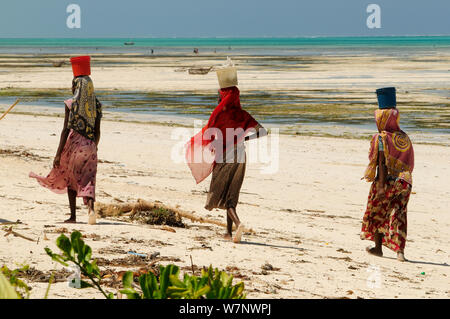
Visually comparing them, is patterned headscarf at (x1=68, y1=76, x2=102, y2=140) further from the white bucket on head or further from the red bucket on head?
the white bucket on head

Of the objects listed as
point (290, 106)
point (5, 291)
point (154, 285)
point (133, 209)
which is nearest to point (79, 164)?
point (133, 209)

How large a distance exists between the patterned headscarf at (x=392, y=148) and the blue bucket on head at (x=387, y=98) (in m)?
0.05

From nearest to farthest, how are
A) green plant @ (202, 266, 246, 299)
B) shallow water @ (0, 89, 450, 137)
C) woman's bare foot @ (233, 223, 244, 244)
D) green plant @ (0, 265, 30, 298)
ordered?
green plant @ (202, 266, 246, 299) < green plant @ (0, 265, 30, 298) < woman's bare foot @ (233, 223, 244, 244) < shallow water @ (0, 89, 450, 137)

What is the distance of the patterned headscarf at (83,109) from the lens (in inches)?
283

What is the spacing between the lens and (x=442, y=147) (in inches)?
663

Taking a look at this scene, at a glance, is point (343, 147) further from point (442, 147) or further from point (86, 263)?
point (86, 263)

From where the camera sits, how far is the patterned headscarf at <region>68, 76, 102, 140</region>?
718cm

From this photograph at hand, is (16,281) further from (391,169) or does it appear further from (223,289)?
(391,169)

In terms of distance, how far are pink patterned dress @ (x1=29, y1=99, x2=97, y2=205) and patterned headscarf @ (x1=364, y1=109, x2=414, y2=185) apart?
276cm

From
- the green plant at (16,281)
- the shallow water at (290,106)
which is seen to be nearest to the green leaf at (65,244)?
the green plant at (16,281)

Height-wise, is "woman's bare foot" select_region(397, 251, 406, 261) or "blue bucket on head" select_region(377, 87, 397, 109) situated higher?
"blue bucket on head" select_region(377, 87, 397, 109)

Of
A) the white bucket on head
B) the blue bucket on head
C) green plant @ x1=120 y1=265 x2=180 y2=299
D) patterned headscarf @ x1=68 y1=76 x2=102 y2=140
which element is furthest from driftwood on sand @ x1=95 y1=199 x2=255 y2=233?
green plant @ x1=120 y1=265 x2=180 y2=299

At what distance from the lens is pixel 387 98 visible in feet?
23.2

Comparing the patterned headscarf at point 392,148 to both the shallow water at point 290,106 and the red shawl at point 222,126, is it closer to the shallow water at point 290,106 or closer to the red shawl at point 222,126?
the red shawl at point 222,126
